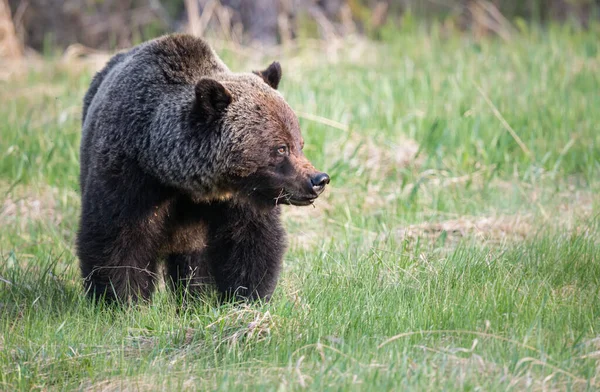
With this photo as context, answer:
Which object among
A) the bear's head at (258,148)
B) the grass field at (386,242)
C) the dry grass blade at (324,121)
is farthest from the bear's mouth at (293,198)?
the dry grass blade at (324,121)

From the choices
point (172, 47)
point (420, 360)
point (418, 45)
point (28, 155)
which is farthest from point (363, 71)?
point (420, 360)

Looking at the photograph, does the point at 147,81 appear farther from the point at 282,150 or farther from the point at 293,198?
the point at 293,198

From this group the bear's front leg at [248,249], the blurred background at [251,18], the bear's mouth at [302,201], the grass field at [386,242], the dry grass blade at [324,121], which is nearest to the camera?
the grass field at [386,242]

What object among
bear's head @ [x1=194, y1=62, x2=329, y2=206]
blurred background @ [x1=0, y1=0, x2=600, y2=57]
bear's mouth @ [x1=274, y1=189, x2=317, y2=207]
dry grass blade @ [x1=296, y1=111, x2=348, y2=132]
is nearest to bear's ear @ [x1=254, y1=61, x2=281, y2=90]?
bear's head @ [x1=194, y1=62, x2=329, y2=206]

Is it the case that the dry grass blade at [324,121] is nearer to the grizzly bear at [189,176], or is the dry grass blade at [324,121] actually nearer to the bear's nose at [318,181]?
the grizzly bear at [189,176]

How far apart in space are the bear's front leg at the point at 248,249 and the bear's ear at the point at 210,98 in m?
0.61

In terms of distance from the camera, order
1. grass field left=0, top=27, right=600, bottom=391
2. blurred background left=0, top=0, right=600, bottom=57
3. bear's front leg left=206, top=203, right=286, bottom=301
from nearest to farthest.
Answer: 1. grass field left=0, top=27, right=600, bottom=391
2. bear's front leg left=206, top=203, right=286, bottom=301
3. blurred background left=0, top=0, right=600, bottom=57

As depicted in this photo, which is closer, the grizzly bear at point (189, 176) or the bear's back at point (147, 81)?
the grizzly bear at point (189, 176)

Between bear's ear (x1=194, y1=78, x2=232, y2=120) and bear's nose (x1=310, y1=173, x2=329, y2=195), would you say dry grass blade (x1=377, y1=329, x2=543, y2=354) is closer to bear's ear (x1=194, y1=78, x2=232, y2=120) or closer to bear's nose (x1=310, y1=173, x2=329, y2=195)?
bear's nose (x1=310, y1=173, x2=329, y2=195)

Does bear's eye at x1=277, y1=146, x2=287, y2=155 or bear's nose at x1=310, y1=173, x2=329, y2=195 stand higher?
bear's eye at x1=277, y1=146, x2=287, y2=155

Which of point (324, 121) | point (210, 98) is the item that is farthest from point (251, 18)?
point (210, 98)

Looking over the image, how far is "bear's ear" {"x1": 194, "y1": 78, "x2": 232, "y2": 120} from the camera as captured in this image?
15.7 ft

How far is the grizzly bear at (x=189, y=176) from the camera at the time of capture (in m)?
4.91

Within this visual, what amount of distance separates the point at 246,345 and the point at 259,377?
1.42 feet
